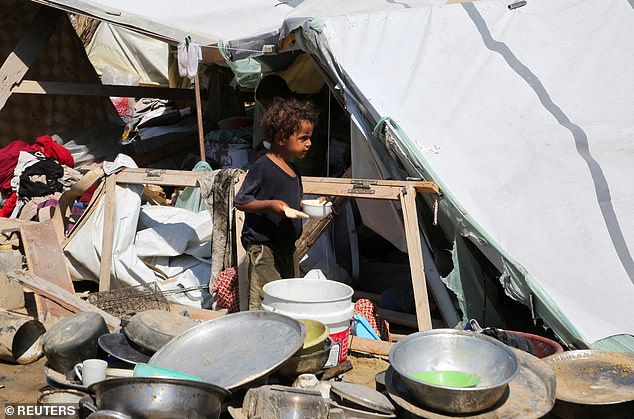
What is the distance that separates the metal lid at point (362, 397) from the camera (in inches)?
129

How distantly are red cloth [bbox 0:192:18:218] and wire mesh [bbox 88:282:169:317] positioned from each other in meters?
2.05

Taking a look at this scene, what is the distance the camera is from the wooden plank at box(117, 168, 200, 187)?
542 centimetres

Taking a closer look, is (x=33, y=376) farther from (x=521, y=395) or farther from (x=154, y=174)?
(x=521, y=395)

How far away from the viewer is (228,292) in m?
4.99

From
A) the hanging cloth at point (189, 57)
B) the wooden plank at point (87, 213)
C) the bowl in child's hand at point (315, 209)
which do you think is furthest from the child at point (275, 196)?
the hanging cloth at point (189, 57)

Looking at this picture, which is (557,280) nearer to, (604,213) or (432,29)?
(604,213)

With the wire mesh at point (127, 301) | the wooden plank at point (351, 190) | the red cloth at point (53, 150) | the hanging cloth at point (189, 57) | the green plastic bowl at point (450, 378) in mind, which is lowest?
the wire mesh at point (127, 301)

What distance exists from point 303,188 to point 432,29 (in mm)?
1865

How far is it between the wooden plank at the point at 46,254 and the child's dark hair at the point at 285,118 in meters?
2.07

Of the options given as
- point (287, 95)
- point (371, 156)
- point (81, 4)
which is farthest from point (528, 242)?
point (81, 4)

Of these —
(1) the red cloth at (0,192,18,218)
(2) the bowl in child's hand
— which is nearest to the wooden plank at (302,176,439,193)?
(2) the bowl in child's hand

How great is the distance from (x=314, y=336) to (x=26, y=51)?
4.80m

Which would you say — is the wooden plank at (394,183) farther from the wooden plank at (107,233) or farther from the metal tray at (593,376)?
the wooden plank at (107,233)

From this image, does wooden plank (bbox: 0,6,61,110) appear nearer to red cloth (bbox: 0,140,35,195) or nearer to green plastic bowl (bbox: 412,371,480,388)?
red cloth (bbox: 0,140,35,195)
